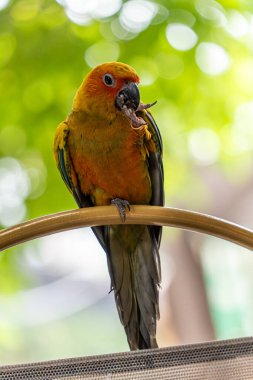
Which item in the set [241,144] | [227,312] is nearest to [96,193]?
[241,144]

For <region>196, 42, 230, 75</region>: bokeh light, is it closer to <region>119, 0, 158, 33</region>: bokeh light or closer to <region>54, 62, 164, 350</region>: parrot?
<region>119, 0, 158, 33</region>: bokeh light

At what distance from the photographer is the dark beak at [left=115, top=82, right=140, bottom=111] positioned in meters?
1.30

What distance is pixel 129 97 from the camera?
131 centimetres

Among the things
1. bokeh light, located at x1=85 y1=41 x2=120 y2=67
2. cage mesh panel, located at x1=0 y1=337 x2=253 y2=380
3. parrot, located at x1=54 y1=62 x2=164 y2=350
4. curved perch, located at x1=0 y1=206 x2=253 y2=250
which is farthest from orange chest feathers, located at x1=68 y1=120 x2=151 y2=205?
bokeh light, located at x1=85 y1=41 x2=120 y2=67

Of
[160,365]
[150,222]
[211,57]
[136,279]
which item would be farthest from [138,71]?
[160,365]

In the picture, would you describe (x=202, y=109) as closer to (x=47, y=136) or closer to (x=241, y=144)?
(x=241, y=144)

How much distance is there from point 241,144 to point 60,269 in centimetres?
180

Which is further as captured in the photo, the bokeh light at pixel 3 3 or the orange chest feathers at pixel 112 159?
the bokeh light at pixel 3 3

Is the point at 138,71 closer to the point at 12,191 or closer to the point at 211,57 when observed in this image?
the point at 211,57

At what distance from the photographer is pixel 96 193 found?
1394mm

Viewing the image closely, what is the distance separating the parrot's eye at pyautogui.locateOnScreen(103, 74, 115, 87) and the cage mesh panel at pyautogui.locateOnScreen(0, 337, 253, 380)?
27.1 inches

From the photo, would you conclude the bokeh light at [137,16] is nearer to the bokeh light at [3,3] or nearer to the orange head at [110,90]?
the bokeh light at [3,3]

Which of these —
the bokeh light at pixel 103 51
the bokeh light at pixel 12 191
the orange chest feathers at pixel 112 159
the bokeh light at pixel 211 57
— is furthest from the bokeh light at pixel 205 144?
the orange chest feathers at pixel 112 159

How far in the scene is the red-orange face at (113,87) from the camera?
131cm
